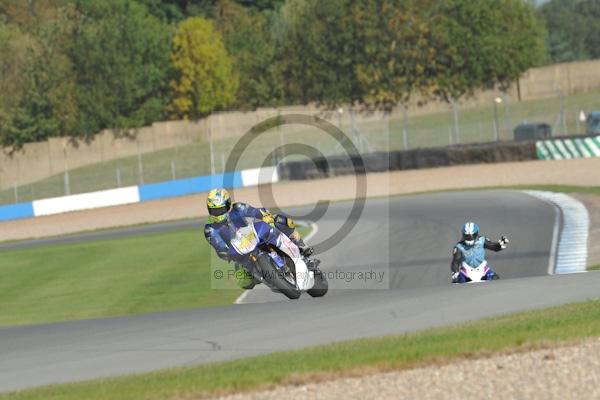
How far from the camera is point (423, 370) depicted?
971 centimetres

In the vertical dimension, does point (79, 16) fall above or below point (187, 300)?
above

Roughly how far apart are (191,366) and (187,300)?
29.6 ft

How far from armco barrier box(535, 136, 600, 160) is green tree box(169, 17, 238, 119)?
1337 inches

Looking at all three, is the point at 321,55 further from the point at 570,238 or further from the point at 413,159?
the point at 570,238

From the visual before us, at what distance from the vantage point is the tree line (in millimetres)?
69812

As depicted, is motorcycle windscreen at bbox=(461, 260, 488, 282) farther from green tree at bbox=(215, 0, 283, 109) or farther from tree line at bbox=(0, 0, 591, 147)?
green tree at bbox=(215, 0, 283, 109)

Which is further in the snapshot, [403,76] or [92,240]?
[403,76]

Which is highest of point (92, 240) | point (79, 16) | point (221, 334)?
point (79, 16)

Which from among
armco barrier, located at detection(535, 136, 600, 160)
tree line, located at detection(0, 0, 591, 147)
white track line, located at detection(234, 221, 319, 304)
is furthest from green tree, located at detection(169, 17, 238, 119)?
white track line, located at detection(234, 221, 319, 304)

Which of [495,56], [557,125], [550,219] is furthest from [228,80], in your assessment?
[550,219]

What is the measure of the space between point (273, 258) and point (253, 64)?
2454 inches

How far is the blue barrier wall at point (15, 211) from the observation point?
4594cm

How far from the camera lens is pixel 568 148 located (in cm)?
3950

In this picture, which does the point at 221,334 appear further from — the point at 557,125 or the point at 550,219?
the point at 557,125
